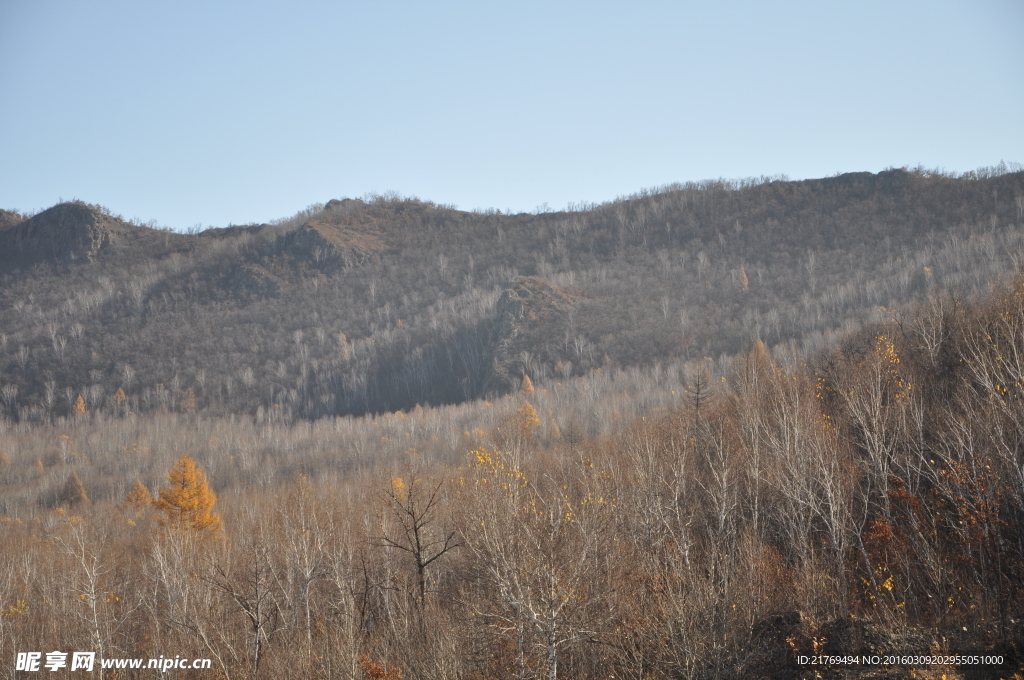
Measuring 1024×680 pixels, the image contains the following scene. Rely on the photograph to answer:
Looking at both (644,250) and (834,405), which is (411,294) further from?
(834,405)

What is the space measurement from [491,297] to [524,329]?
30840mm

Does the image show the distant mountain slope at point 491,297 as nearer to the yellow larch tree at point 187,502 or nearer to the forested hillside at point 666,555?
the forested hillside at point 666,555

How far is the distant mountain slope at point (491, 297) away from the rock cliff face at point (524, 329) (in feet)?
1.34

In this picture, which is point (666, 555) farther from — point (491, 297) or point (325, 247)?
point (325, 247)

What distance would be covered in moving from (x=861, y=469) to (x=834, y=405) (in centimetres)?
753

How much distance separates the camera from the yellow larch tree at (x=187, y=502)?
45.9 m

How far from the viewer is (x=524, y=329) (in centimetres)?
11994

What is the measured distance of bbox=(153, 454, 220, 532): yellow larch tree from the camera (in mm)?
45906

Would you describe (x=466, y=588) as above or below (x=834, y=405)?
below

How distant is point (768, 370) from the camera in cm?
4228

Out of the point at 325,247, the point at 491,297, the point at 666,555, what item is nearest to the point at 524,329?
the point at 491,297

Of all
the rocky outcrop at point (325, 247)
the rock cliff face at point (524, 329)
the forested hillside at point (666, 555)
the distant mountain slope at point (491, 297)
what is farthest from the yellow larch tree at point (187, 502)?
the rocky outcrop at point (325, 247)

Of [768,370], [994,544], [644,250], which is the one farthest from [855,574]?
[644,250]

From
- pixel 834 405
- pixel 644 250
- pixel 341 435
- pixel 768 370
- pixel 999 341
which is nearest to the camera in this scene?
pixel 999 341
